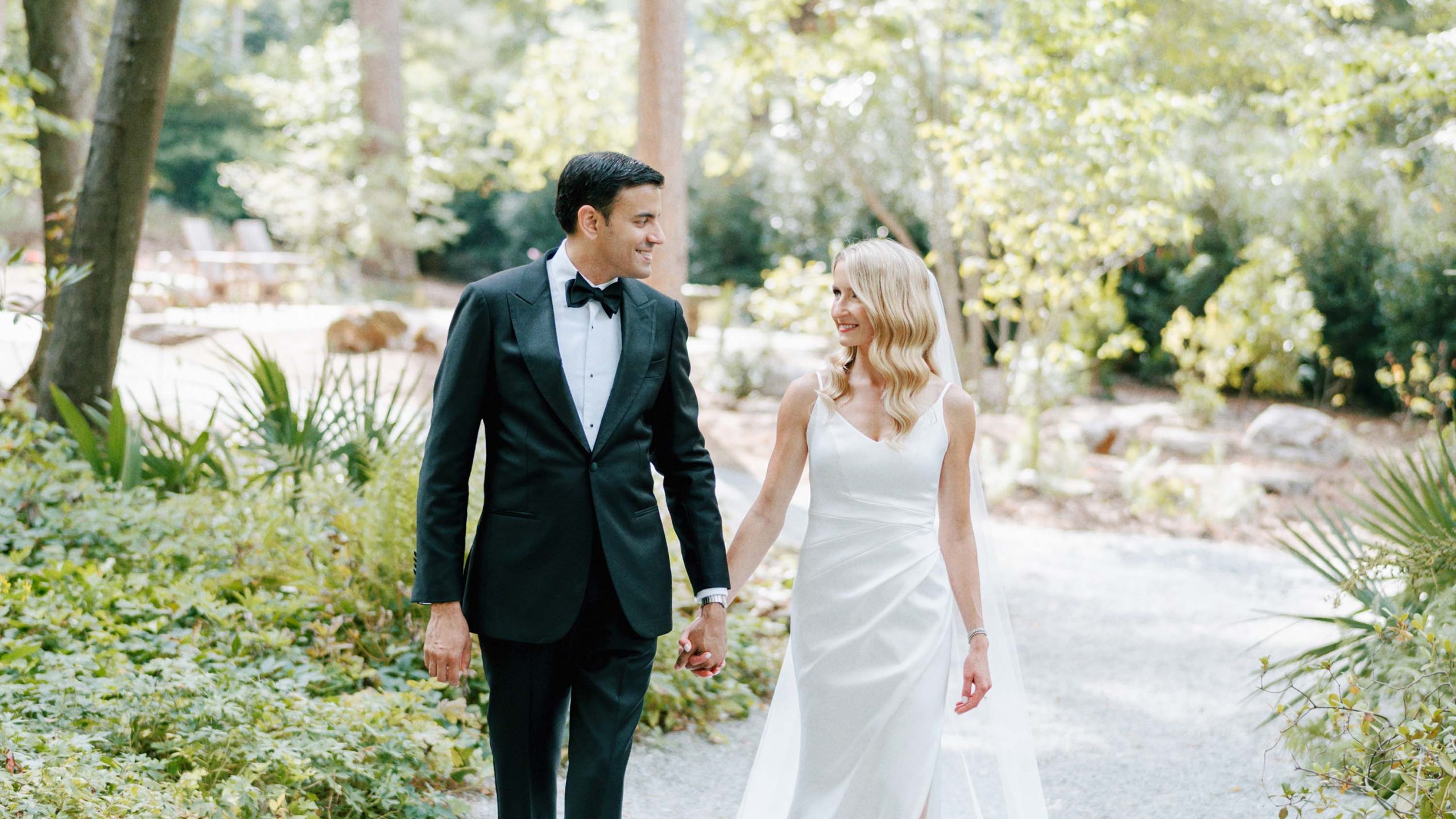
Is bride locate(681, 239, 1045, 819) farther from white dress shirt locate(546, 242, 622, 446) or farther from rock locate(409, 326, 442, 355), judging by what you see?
rock locate(409, 326, 442, 355)

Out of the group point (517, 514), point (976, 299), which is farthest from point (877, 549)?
point (976, 299)

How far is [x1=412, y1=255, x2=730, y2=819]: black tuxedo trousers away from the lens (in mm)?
2619

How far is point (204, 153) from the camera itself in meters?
29.3

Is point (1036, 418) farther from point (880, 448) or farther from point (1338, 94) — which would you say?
point (880, 448)

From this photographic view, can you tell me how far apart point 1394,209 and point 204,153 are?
26018 mm

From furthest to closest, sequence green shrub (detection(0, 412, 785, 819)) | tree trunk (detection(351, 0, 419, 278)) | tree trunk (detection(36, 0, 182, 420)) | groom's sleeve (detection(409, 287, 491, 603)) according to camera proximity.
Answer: tree trunk (detection(351, 0, 419, 278)) < tree trunk (detection(36, 0, 182, 420)) < green shrub (detection(0, 412, 785, 819)) < groom's sleeve (detection(409, 287, 491, 603))

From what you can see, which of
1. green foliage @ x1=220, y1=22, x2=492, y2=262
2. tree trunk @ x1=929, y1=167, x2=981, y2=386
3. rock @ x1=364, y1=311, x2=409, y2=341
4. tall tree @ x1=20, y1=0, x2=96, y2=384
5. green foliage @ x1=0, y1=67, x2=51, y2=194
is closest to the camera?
green foliage @ x1=0, y1=67, x2=51, y2=194

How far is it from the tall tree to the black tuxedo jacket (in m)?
6.44

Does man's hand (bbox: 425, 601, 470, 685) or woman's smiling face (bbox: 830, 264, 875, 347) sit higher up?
woman's smiling face (bbox: 830, 264, 875, 347)

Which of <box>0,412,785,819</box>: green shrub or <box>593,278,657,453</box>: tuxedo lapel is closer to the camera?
<box>593,278,657,453</box>: tuxedo lapel

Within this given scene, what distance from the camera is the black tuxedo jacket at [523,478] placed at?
2.61 metres

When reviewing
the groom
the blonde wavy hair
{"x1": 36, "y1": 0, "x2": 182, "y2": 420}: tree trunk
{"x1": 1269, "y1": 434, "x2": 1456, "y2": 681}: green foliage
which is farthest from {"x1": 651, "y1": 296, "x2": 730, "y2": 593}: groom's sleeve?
{"x1": 36, "y1": 0, "x2": 182, "y2": 420}: tree trunk

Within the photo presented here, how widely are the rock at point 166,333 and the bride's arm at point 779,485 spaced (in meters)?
12.3

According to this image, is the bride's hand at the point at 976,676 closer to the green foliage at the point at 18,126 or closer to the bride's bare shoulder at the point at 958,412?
the bride's bare shoulder at the point at 958,412
